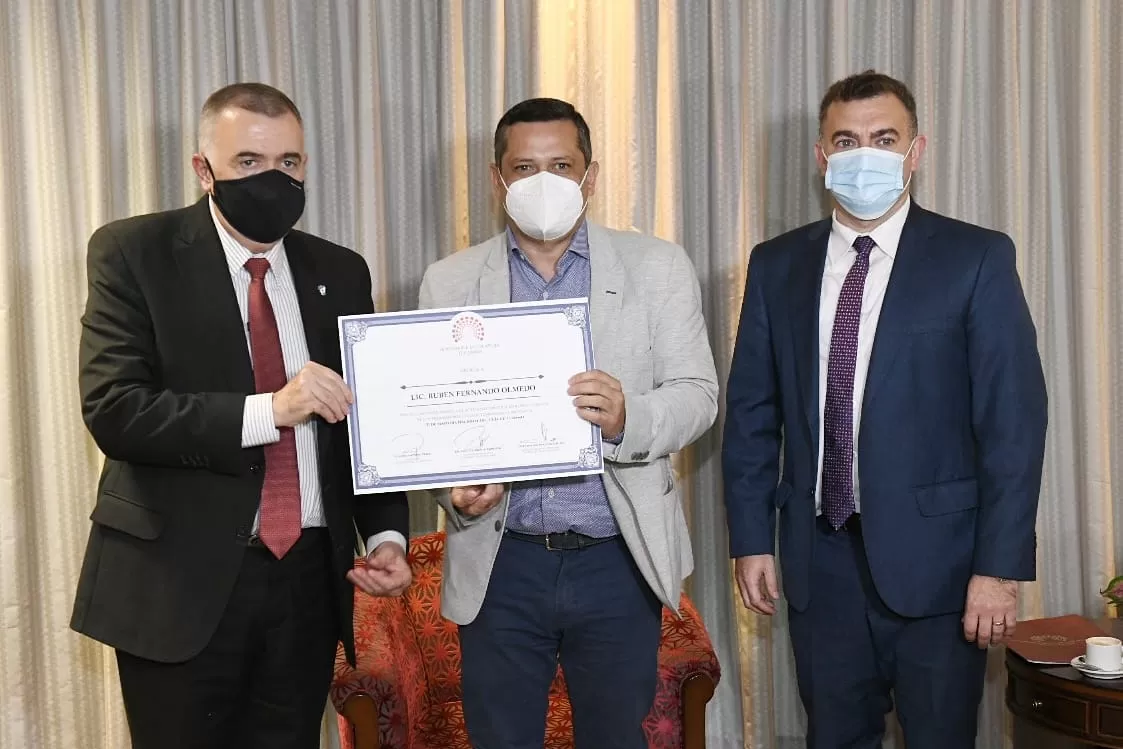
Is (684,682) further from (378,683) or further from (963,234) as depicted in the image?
(963,234)

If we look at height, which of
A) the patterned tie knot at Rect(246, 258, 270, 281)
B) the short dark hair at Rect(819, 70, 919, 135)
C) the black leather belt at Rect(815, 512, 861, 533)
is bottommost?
the black leather belt at Rect(815, 512, 861, 533)

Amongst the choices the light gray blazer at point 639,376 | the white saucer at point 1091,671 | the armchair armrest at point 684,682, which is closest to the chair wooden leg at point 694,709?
the armchair armrest at point 684,682

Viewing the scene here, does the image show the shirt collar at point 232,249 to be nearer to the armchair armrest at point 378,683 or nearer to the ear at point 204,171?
the ear at point 204,171

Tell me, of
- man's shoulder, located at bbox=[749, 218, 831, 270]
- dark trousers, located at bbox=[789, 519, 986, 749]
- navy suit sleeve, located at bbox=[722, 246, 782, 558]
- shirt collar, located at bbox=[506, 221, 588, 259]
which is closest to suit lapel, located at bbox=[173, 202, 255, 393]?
shirt collar, located at bbox=[506, 221, 588, 259]

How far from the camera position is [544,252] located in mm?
2381

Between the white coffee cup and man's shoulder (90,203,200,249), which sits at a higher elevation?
man's shoulder (90,203,200,249)

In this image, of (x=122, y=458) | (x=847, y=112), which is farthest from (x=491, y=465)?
(x=847, y=112)

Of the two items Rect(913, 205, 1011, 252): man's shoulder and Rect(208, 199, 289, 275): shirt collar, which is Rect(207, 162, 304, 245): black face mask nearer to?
Rect(208, 199, 289, 275): shirt collar

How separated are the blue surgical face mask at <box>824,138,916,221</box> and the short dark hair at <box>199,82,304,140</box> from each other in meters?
1.26

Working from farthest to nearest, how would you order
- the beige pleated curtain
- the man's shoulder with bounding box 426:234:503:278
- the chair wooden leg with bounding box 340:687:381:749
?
the beige pleated curtain, the chair wooden leg with bounding box 340:687:381:749, the man's shoulder with bounding box 426:234:503:278

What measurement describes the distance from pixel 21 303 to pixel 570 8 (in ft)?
6.27

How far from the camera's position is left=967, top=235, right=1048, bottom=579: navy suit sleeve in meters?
2.31

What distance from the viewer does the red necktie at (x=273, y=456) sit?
2.17 meters

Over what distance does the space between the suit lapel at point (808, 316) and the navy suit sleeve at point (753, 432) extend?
0.31ft
